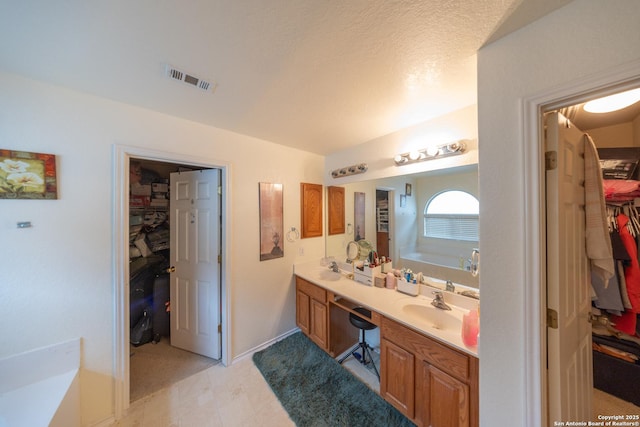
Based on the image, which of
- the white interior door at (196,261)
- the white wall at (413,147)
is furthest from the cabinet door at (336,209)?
the white interior door at (196,261)

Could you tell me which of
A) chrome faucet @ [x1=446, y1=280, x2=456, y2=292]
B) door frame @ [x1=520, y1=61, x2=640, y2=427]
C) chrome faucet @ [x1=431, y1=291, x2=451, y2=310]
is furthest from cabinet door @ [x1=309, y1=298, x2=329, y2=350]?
door frame @ [x1=520, y1=61, x2=640, y2=427]

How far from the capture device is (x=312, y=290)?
222cm

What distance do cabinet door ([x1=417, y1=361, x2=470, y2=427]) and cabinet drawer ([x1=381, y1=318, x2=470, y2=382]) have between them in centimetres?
5

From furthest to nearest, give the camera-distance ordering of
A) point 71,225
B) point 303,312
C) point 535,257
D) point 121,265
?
point 303,312, point 121,265, point 71,225, point 535,257

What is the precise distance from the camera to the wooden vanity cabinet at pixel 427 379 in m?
1.09

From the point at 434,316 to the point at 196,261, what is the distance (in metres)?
2.34

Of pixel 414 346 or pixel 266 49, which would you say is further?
pixel 414 346

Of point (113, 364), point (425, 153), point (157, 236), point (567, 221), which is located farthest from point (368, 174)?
point (157, 236)

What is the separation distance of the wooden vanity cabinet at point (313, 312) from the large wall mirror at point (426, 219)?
0.85 m

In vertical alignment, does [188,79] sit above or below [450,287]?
above

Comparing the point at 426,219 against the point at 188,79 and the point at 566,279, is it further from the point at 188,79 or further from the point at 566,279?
the point at 188,79

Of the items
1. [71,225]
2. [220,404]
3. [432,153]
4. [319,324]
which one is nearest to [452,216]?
[432,153]

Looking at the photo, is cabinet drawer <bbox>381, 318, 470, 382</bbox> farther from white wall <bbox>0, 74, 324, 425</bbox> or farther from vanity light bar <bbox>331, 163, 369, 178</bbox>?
white wall <bbox>0, 74, 324, 425</bbox>

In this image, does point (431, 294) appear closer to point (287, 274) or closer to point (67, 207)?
point (287, 274)
